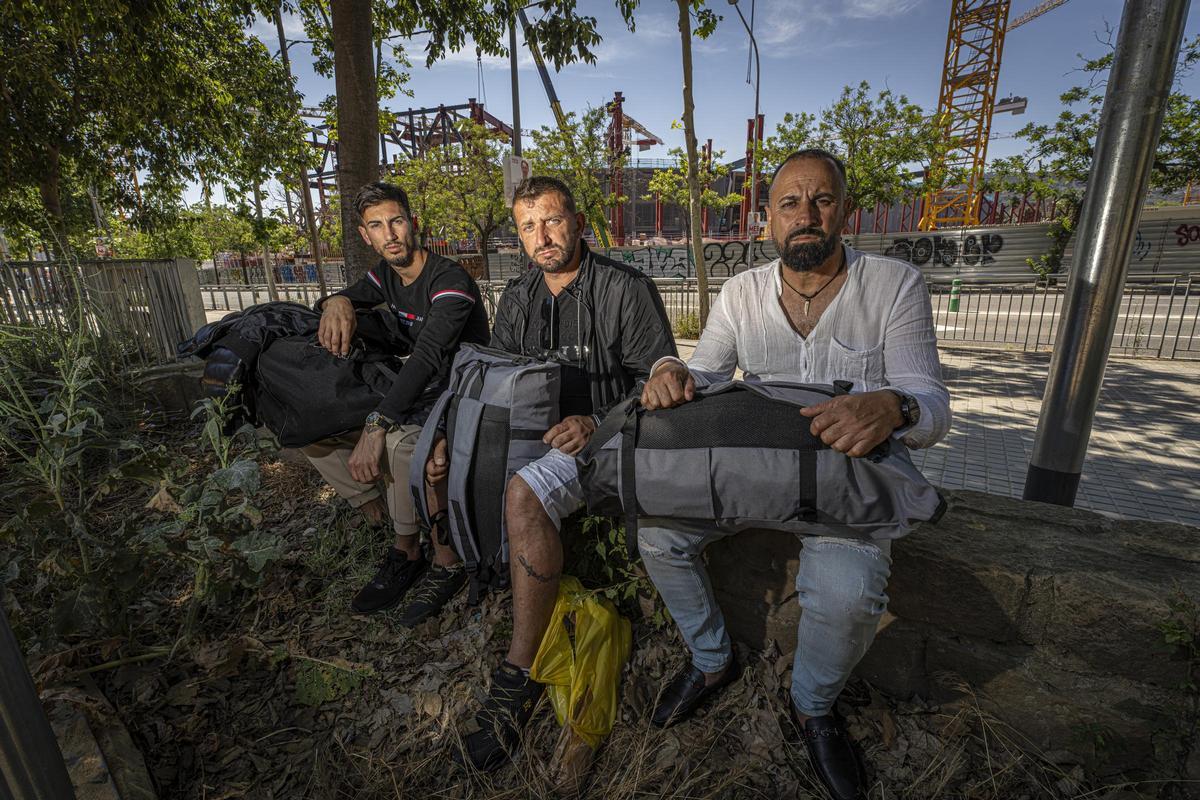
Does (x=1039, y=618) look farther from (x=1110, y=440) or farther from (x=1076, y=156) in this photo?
(x=1076, y=156)

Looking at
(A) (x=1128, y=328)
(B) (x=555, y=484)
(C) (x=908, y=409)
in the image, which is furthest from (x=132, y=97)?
(A) (x=1128, y=328)

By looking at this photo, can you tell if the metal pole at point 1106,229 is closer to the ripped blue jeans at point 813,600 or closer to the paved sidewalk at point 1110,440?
the ripped blue jeans at point 813,600

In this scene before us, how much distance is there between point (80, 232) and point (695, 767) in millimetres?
16785

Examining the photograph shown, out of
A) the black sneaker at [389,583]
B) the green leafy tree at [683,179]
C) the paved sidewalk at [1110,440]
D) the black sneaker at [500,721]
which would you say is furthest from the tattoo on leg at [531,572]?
the green leafy tree at [683,179]

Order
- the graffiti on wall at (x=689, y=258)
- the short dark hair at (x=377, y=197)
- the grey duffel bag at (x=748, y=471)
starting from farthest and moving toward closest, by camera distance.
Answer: the graffiti on wall at (x=689, y=258) → the short dark hair at (x=377, y=197) → the grey duffel bag at (x=748, y=471)

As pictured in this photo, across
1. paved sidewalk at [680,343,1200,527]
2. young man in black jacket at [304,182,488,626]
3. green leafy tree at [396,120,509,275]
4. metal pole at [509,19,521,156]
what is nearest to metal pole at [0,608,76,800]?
young man in black jacket at [304,182,488,626]

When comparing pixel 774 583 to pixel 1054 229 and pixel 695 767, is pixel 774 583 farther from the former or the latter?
pixel 1054 229

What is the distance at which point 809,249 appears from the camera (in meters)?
2.20

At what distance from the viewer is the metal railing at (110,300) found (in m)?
5.23

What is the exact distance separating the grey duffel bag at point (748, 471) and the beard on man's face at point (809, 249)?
2.11 feet

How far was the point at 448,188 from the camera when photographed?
26.2m

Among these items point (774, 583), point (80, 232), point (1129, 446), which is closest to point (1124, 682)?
point (774, 583)

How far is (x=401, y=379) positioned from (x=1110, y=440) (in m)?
6.87

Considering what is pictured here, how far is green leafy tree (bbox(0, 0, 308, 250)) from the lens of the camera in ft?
20.4
